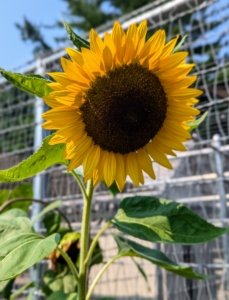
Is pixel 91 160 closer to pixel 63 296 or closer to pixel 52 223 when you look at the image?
pixel 63 296

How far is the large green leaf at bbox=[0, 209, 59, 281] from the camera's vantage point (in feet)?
1.86

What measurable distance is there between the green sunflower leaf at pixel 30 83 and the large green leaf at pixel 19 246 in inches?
8.2

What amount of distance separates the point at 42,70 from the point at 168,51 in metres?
1.04

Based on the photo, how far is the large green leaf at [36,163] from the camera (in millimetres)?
571

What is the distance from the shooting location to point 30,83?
61 centimetres

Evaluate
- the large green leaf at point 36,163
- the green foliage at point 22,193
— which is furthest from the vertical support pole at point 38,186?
the large green leaf at point 36,163

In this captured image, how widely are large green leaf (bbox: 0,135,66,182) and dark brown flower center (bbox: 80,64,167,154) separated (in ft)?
0.20

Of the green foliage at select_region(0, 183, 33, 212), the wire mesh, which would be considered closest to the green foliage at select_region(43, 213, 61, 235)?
the green foliage at select_region(0, 183, 33, 212)

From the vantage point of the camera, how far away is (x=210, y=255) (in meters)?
1.53

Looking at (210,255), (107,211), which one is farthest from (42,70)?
(210,255)

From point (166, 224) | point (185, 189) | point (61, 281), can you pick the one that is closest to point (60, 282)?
point (61, 281)

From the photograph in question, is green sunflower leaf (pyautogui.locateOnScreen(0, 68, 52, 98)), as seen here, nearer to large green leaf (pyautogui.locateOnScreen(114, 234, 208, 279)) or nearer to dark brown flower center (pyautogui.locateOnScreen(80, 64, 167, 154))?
dark brown flower center (pyautogui.locateOnScreen(80, 64, 167, 154))

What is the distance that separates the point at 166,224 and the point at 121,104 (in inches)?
7.7

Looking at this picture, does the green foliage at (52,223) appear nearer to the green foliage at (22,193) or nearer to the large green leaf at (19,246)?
the green foliage at (22,193)
